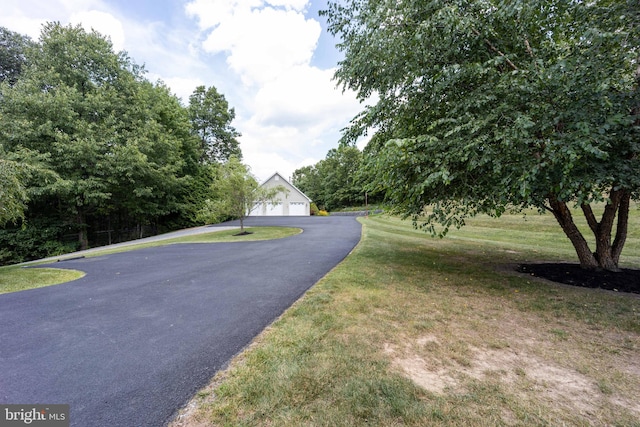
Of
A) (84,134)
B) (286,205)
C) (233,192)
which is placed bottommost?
(286,205)

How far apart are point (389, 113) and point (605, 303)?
4992 mm

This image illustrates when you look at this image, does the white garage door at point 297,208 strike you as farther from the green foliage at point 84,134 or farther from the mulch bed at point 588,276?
the mulch bed at point 588,276

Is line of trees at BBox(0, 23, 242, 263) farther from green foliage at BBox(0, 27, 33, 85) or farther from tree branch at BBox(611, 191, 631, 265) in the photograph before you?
tree branch at BBox(611, 191, 631, 265)

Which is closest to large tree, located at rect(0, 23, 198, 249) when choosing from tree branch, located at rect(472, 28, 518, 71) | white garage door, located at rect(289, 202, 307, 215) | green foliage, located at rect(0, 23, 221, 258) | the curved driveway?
green foliage, located at rect(0, 23, 221, 258)

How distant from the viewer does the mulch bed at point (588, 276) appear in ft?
15.5

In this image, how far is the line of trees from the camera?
39.2 ft

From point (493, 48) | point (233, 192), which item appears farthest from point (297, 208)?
point (493, 48)

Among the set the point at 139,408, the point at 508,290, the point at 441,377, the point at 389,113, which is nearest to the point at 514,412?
the point at 441,377

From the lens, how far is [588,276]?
518 cm

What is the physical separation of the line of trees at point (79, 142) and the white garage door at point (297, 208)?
47.9ft

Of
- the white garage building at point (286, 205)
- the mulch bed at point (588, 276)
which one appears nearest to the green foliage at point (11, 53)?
the white garage building at point (286, 205)

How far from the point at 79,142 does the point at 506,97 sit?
55.7 ft

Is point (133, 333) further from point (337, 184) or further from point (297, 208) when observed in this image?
point (337, 184)

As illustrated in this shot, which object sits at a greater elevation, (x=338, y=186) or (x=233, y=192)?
(x=338, y=186)
